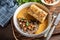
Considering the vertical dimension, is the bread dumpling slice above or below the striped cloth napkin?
above

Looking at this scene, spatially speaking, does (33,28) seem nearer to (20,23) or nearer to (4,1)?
(20,23)

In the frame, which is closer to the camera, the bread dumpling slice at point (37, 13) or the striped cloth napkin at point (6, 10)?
the bread dumpling slice at point (37, 13)

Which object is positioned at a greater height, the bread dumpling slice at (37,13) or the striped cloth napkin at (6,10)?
the bread dumpling slice at (37,13)

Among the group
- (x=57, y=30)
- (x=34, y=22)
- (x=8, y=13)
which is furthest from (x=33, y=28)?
(x=8, y=13)

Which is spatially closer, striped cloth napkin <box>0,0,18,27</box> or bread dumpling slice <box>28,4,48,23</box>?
bread dumpling slice <box>28,4,48,23</box>
